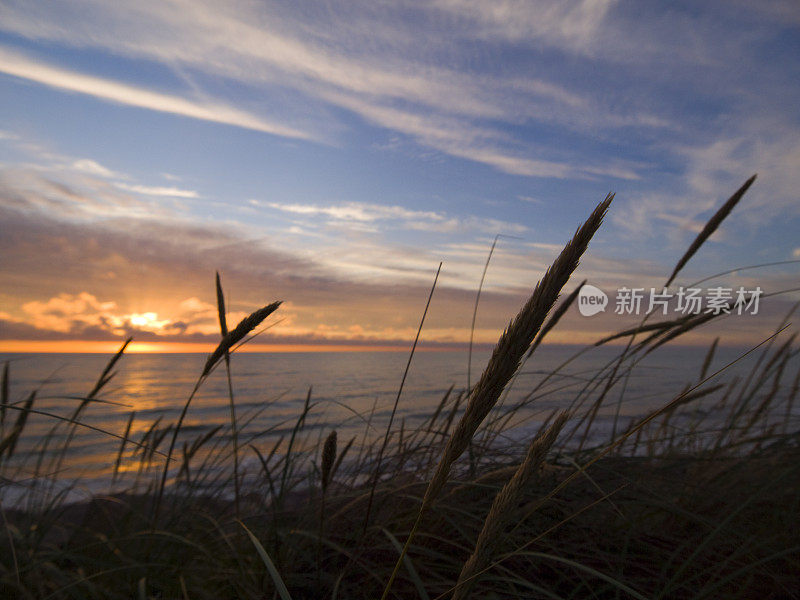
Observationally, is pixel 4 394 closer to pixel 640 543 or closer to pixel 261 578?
pixel 261 578

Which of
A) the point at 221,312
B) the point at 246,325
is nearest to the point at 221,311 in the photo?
the point at 221,312

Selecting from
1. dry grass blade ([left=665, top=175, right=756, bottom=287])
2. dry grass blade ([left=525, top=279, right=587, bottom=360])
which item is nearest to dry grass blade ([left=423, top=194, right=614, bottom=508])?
dry grass blade ([left=525, top=279, right=587, bottom=360])

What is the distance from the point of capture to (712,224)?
7.48 feet

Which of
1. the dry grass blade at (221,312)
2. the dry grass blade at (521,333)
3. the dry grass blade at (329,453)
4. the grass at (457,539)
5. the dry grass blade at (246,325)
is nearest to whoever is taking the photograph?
the dry grass blade at (521,333)

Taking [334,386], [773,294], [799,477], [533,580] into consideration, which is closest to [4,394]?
[533,580]

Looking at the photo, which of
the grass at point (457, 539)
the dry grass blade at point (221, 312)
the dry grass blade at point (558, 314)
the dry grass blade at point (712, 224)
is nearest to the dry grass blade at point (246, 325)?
the grass at point (457, 539)

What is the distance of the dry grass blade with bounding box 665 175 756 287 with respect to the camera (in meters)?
2.28

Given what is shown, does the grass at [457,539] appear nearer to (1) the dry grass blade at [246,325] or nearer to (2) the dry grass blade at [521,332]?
(1) the dry grass blade at [246,325]

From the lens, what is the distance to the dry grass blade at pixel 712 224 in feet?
7.47

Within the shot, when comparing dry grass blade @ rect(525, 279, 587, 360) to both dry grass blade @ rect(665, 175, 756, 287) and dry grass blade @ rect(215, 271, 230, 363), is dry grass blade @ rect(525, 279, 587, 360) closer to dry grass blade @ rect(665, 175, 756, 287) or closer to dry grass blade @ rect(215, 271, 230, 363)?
dry grass blade @ rect(665, 175, 756, 287)

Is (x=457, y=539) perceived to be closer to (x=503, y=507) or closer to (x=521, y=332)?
(x=503, y=507)

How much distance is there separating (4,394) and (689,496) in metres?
3.12

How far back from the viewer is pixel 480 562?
677 mm

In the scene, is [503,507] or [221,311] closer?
[503,507]
